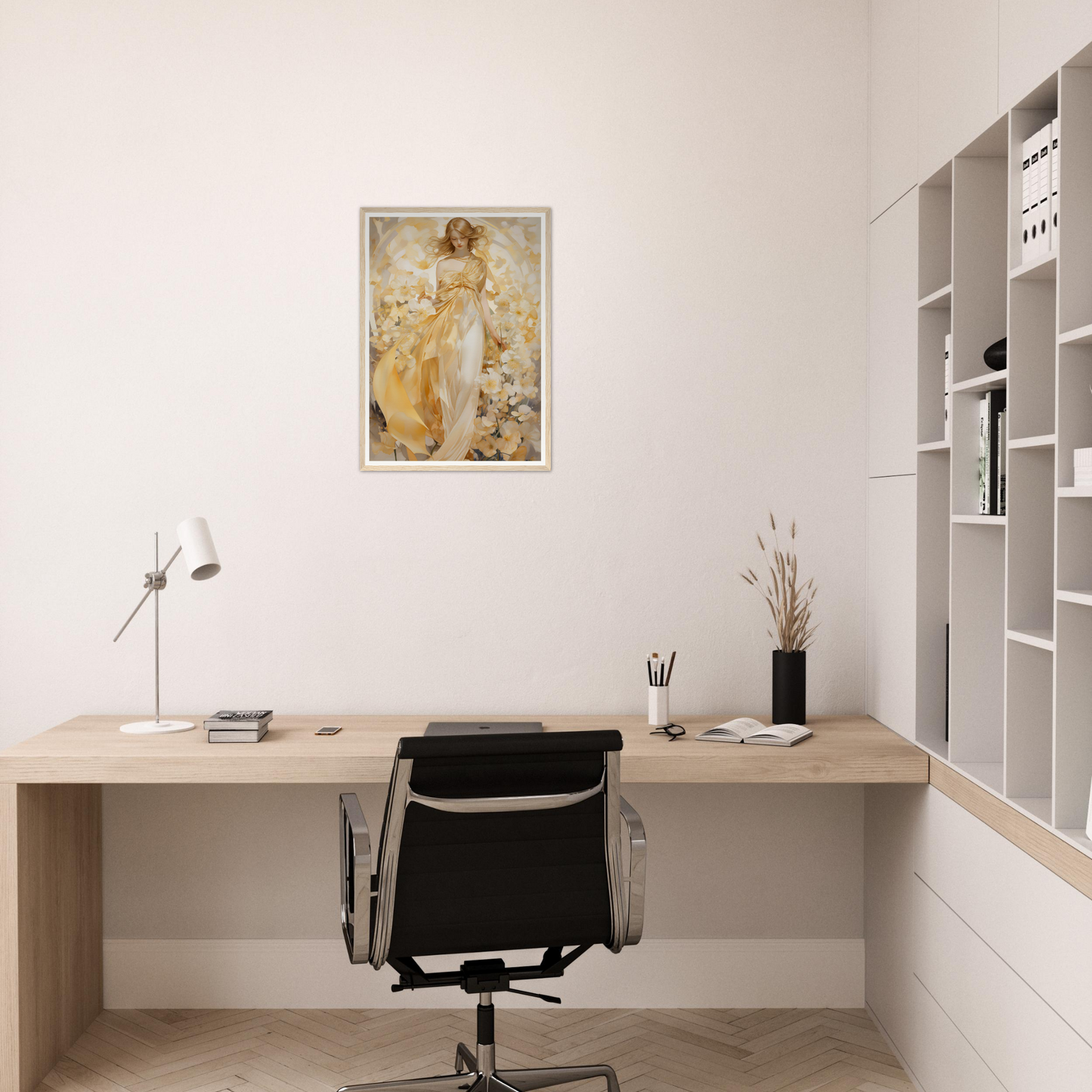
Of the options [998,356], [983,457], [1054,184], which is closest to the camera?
[1054,184]

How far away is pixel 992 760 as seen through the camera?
7.68 feet

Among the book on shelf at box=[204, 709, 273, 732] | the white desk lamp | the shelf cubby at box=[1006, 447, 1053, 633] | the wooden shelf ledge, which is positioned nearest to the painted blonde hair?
the white desk lamp

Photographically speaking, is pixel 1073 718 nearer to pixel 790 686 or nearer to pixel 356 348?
pixel 790 686

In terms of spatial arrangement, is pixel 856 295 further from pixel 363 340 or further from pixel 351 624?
pixel 351 624

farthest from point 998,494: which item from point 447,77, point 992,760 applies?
point 447,77

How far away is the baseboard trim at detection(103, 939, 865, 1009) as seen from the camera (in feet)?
9.64

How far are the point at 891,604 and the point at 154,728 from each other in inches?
79.0

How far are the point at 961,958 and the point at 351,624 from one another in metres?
1.79

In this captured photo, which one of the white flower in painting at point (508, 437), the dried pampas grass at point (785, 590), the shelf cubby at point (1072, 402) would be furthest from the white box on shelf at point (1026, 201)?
the white flower in painting at point (508, 437)

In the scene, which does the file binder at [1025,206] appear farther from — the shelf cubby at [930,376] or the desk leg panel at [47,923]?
the desk leg panel at [47,923]

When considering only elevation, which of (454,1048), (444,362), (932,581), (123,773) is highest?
(444,362)

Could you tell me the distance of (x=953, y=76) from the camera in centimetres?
230

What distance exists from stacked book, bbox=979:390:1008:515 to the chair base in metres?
1.54

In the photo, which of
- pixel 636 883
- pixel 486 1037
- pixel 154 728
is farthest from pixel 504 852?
pixel 154 728
